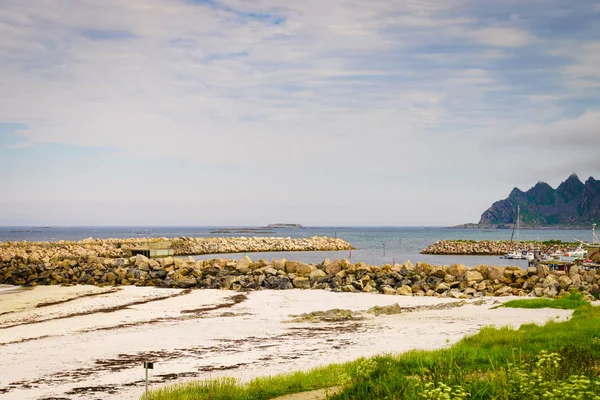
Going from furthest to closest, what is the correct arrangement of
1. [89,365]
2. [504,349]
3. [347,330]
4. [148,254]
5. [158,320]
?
1. [148,254]
2. [158,320]
3. [347,330]
4. [89,365]
5. [504,349]

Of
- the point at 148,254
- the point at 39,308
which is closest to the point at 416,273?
the point at 39,308

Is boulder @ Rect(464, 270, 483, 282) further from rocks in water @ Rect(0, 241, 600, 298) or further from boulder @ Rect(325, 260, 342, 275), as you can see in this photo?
boulder @ Rect(325, 260, 342, 275)

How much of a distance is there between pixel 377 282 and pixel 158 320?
14.8 metres

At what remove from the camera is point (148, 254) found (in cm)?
6650

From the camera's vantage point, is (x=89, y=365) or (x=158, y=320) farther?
(x=158, y=320)

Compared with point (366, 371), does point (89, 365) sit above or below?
below

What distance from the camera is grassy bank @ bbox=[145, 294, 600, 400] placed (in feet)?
25.3

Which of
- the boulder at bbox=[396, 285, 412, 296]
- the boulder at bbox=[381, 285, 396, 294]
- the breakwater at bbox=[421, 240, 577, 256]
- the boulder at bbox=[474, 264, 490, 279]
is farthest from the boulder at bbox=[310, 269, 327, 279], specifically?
the breakwater at bbox=[421, 240, 577, 256]

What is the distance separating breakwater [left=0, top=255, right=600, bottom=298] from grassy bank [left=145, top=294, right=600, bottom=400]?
659 inches

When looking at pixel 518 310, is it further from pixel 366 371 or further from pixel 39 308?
pixel 39 308

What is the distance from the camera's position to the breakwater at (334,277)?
30625 millimetres

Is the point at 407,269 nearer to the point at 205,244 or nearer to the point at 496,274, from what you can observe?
the point at 496,274

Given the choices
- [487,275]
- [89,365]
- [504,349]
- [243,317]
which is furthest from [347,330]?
[487,275]

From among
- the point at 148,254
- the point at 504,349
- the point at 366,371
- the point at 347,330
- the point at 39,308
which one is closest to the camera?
the point at 366,371
